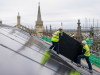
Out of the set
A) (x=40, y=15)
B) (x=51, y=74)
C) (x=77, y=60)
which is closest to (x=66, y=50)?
(x=77, y=60)

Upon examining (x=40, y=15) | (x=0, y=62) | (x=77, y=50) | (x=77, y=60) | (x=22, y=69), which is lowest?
(x=77, y=60)

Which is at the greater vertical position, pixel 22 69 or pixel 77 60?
pixel 22 69

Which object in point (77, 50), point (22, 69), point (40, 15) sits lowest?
point (77, 50)

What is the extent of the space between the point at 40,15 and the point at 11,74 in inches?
1697

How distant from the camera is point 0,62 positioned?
2.08 meters

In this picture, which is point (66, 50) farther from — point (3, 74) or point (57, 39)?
point (3, 74)

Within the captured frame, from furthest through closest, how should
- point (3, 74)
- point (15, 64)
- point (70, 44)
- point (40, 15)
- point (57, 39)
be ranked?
point (40, 15) → point (70, 44) → point (57, 39) → point (15, 64) → point (3, 74)

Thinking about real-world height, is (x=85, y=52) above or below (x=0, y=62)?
below

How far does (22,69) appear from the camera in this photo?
2.13 m

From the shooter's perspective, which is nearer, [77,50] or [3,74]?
[3,74]

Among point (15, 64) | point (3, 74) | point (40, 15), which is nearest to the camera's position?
point (3, 74)

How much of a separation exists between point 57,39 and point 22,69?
402cm

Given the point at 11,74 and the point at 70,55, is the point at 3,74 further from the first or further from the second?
the point at 70,55

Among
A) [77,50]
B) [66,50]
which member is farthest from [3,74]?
[77,50]
